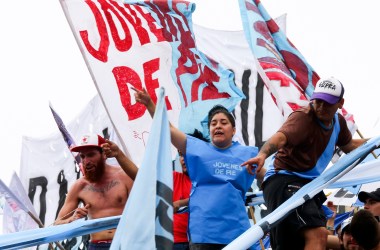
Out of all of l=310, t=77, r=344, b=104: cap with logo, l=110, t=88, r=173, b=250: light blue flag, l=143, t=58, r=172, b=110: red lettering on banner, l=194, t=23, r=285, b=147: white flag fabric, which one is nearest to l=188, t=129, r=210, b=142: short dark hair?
l=143, t=58, r=172, b=110: red lettering on banner

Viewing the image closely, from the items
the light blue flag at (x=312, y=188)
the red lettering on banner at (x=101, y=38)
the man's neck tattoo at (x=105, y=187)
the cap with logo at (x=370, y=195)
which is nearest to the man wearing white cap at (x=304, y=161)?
the light blue flag at (x=312, y=188)

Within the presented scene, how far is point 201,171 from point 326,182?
112cm

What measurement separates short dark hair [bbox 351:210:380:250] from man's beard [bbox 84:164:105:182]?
2.68m

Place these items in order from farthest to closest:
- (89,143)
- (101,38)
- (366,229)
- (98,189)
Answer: (101,38), (98,189), (89,143), (366,229)

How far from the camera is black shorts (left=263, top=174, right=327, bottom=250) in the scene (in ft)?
22.1

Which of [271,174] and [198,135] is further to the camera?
[198,135]

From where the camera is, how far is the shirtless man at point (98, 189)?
335 inches

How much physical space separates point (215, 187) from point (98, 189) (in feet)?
5.70

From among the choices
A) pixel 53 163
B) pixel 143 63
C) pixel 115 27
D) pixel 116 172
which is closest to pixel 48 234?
pixel 116 172

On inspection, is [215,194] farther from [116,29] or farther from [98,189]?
[116,29]

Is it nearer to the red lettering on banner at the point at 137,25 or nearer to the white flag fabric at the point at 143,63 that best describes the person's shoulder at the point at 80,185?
the white flag fabric at the point at 143,63

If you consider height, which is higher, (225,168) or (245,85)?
(225,168)

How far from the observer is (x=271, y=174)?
7.02 meters

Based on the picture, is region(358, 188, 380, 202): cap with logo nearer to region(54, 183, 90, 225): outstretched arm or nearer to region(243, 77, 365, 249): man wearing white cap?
Answer: region(243, 77, 365, 249): man wearing white cap
